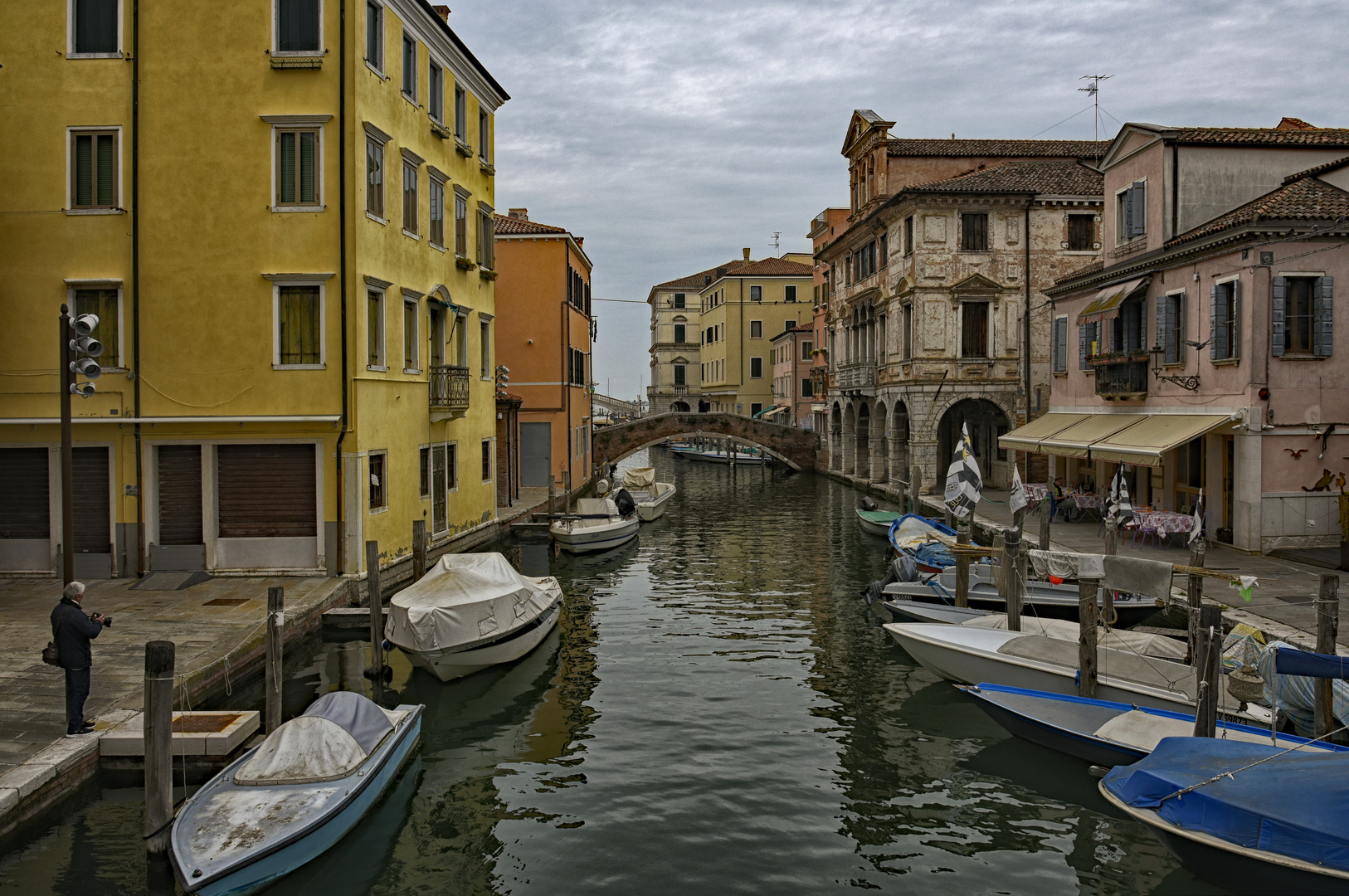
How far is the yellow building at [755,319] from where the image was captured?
72.1m

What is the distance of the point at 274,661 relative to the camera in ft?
33.9

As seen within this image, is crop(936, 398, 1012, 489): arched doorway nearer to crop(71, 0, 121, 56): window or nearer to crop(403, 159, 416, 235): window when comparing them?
crop(403, 159, 416, 235): window

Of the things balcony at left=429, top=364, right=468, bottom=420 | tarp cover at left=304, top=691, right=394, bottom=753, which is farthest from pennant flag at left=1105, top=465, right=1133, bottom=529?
tarp cover at left=304, top=691, right=394, bottom=753

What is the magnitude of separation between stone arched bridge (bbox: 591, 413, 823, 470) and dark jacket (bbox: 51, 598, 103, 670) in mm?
35623

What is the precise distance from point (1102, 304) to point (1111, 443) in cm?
361

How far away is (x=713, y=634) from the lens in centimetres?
1638

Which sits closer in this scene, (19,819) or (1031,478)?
(19,819)

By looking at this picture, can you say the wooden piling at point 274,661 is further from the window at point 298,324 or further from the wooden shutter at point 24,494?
the wooden shutter at point 24,494

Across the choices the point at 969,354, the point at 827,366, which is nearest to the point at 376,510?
the point at 969,354

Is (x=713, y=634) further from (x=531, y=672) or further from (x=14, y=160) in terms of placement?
(x=14, y=160)

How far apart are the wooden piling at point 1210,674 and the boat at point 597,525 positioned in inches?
665

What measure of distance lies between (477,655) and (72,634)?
17.0 ft

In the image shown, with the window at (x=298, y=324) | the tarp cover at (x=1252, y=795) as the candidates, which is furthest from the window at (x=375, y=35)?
the tarp cover at (x=1252, y=795)

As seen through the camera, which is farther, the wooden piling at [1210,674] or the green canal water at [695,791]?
the wooden piling at [1210,674]
